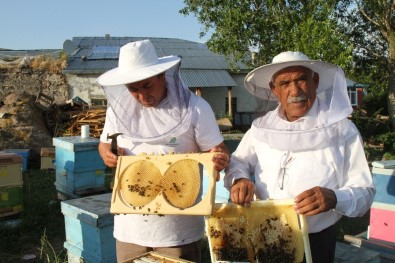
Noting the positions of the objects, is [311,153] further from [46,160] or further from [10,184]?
[46,160]

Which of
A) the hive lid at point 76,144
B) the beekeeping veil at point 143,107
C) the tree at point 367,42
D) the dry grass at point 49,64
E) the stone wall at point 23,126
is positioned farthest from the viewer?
the dry grass at point 49,64

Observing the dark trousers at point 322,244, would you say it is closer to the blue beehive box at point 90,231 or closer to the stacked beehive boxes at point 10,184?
the blue beehive box at point 90,231

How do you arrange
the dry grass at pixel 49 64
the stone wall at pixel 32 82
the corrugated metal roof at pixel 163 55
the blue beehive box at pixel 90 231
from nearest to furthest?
1. the blue beehive box at pixel 90 231
2. the stone wall at pixel 32 82
3. the dry grass at pixel 49 64
4. the corrugated metal roof at pixel 163 55

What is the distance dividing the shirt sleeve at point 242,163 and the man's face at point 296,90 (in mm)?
231

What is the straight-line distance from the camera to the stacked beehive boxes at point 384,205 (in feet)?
10.2

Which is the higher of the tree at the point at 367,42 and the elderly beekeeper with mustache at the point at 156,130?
the tree at the point at 367,42

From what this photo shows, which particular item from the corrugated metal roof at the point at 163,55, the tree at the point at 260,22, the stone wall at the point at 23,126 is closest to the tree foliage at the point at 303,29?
the tree at the point at 260,22

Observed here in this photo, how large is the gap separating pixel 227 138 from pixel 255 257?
12.7 m

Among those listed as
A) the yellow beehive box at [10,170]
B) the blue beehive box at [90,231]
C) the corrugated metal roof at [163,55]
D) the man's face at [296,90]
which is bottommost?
the blue beehive box at [90,231]

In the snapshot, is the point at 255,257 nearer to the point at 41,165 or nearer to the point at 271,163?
the point at 271,163

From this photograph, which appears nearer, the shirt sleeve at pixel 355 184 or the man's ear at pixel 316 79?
the shirt sleeve at pixel 355 184

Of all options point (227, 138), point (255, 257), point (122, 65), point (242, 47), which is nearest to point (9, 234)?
point (122, 65)

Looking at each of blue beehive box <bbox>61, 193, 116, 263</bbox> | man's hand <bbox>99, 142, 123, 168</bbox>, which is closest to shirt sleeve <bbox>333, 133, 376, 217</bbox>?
man's hand <bbox>99, 142, 123, 168</bbox>

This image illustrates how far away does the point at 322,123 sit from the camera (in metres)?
1.72
